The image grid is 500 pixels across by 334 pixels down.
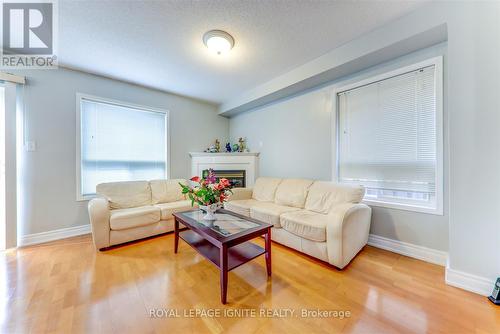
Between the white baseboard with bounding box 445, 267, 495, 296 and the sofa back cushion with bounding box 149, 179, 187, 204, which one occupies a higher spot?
the sofa back cushion with bounding box 149, 179, 187, 204

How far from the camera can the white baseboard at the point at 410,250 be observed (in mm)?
1992

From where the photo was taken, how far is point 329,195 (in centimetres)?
250

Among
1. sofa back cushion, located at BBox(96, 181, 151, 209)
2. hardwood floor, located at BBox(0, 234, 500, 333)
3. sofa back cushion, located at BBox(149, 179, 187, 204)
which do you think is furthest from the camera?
sofa back cushion, located at BBox(149, 179, 187, 204)

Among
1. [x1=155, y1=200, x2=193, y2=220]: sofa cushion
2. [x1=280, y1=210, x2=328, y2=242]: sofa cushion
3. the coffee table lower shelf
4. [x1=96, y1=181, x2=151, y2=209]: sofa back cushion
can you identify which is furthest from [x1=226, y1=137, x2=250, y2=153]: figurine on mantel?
the coffee table lower shelf

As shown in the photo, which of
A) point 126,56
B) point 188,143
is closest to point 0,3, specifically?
point 126,56

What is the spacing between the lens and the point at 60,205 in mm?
2740

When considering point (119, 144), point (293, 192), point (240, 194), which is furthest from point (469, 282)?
point (119, 144)

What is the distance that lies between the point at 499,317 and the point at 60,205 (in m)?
4.70

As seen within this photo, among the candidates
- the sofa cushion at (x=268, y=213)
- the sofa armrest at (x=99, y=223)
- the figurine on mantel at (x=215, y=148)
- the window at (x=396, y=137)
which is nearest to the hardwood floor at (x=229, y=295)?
the sofa armrest at (x=99, y=223)

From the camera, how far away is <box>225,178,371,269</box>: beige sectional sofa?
187 cm

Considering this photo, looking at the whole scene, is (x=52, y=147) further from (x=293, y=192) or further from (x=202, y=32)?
(x=293, y=192)

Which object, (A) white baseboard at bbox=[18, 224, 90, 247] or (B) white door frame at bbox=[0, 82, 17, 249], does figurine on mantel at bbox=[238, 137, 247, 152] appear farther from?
(B) white door frame at bbox=[0, 82, 17, 249]

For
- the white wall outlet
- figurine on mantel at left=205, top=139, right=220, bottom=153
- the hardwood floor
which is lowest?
the hardwood floor

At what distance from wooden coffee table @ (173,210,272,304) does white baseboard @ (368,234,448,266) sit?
1561mm
